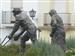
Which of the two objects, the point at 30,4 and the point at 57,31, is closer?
the point at 57,31

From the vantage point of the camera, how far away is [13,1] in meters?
27.6

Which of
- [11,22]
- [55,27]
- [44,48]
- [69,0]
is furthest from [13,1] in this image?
[44,48]

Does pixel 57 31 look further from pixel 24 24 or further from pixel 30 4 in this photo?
pixel 30 4

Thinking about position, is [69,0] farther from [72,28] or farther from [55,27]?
[55,27]

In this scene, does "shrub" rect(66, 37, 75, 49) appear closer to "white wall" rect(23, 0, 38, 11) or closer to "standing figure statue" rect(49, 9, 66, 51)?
"standing figure statue" rect(49, 9, 66, 51)

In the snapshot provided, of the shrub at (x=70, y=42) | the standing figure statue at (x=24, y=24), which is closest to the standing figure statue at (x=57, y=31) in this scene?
the shrub at (x=70, y=42)

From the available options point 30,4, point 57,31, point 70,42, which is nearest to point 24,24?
point 57,31

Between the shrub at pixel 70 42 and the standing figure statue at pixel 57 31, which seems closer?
the standing figure statue at pixel 57 31

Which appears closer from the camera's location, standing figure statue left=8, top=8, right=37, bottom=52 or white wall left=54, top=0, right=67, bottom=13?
standing figure statue left=8, top=8, right=37, bottom=52

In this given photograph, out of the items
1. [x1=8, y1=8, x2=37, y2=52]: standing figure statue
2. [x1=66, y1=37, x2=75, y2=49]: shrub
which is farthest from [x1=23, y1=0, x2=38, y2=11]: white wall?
[x1=8, y1=8, x2=37, y2=52]: standing figure statue

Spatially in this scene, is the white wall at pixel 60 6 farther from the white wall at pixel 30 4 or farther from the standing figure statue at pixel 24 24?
the standing figure statue at pixel 24 24

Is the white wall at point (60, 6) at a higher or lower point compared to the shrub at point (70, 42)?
higher

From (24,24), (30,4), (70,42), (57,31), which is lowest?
(70,42)

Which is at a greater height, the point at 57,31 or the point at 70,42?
the point at 57,31
